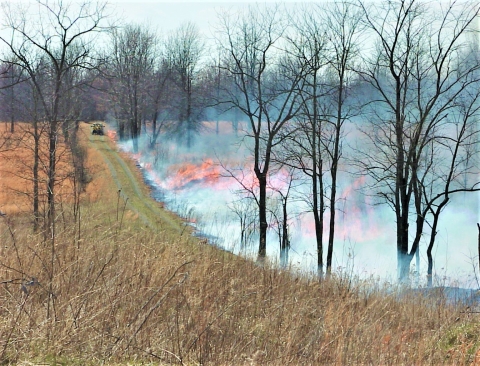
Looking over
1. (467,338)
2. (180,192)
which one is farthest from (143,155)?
(467,338)

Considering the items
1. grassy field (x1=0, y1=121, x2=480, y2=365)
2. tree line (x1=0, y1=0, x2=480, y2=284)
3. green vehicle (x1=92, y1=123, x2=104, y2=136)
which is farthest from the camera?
green vehicle (x1=92, y1=123, x2=104, y2=136)

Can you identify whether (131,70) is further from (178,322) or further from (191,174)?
(178,322)

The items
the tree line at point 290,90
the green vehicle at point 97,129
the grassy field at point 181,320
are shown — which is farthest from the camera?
the green vehicle at point 97,129

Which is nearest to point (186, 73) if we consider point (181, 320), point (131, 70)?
point (131, 70)

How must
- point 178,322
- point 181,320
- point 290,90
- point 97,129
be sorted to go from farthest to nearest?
point 97,129 < point 290,90 < point 181,320 < point 178,322

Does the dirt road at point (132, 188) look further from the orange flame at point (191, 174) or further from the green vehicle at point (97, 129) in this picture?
the orange flame at point (191, 174)

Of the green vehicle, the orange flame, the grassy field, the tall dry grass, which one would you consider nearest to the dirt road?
the green vehicle

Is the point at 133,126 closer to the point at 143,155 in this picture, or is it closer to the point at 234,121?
the point at 143,155

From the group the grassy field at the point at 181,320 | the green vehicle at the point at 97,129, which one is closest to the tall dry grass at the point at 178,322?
the grassy field at the point at 181,320

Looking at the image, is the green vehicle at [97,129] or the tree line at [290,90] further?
the green vehicle at [97,129]

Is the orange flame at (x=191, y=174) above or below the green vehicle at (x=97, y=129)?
below

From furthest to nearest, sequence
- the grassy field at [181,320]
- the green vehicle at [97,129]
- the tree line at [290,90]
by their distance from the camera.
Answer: the green vehicle at [97,129] < the tree line at [290,90] < the grassy field at [181,320]

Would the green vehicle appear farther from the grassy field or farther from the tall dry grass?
the tall dry grass

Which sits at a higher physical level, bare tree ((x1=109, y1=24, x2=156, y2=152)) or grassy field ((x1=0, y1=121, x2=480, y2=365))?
bare tree ((x1=109, y1=24, x2=156, y2=152))
